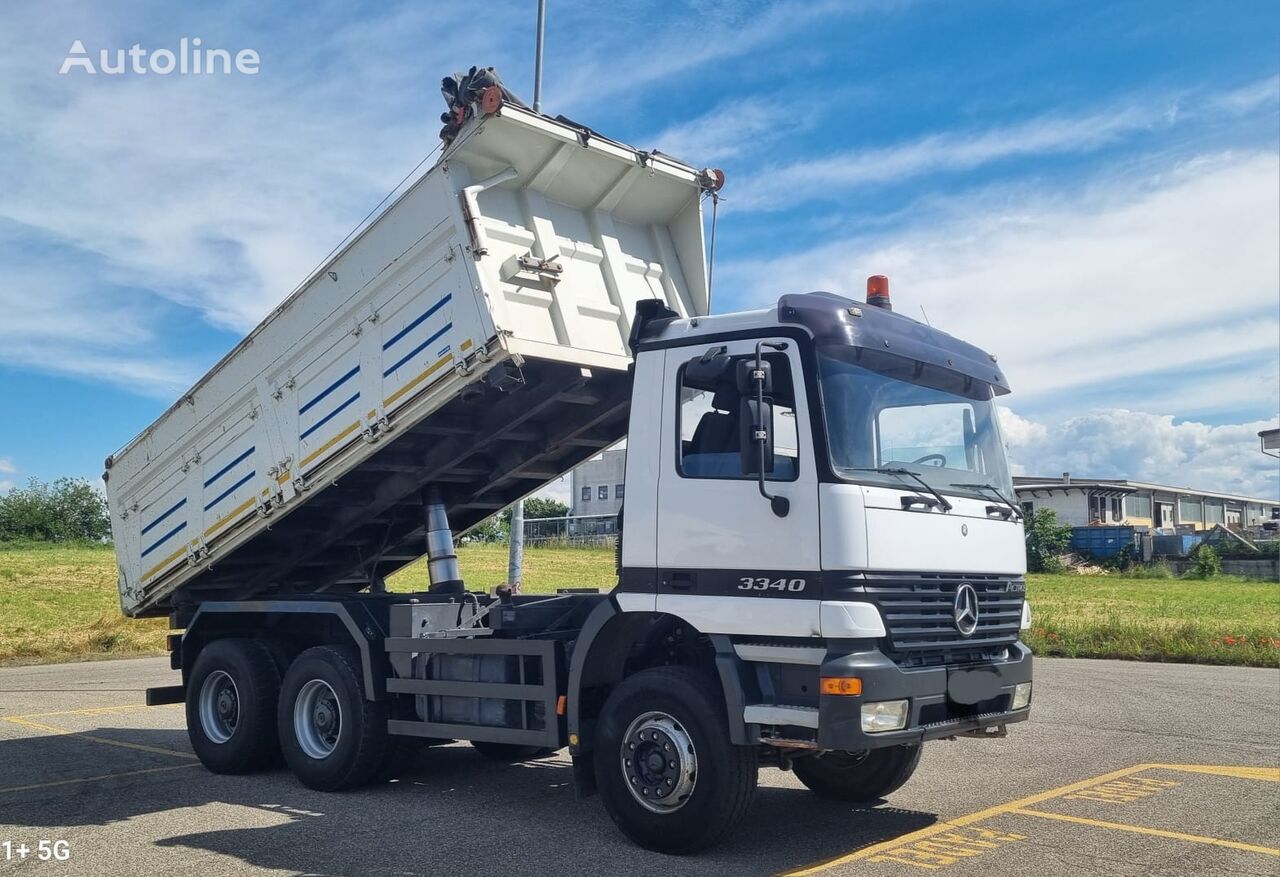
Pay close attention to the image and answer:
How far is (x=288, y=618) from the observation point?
345 inches

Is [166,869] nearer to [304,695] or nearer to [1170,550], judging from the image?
[304,695]

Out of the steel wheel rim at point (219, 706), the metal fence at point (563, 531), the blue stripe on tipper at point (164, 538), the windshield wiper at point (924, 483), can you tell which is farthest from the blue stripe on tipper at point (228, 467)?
the metal fence at point (563, 531)

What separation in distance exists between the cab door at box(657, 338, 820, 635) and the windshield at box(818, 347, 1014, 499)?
0.64ft

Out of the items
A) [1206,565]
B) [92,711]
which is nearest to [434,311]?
[92,711]

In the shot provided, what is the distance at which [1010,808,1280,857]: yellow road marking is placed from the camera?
6051 mm

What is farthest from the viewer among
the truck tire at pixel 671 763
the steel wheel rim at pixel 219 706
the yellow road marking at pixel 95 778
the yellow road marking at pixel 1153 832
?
the steel wheel rim at pixel 219 706

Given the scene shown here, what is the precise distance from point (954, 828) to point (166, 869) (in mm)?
4416

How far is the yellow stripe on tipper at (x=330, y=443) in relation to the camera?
794cm

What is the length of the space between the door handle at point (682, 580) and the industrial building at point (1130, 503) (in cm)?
5000

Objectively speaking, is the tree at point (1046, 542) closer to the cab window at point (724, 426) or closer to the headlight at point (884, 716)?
the cab window at point (724, 426)

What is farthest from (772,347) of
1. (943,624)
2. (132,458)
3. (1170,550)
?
(1170,550)

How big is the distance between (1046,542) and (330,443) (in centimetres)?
5114

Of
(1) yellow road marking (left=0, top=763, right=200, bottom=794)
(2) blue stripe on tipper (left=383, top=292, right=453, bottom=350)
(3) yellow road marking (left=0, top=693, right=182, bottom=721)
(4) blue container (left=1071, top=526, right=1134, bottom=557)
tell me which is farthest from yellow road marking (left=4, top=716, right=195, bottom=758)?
(4) blue container (left=1071, top=526, right=1134, bottom=557)

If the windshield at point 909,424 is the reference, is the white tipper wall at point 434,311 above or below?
above
